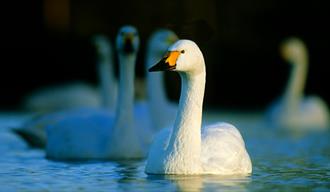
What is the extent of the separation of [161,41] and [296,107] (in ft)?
20.0

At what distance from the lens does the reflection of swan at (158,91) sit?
14469 mm

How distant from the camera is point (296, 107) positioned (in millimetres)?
20406

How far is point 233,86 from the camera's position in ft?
77.4

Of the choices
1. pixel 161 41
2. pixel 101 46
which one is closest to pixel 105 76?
pixel 101 46

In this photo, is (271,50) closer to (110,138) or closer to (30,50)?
(30,50)

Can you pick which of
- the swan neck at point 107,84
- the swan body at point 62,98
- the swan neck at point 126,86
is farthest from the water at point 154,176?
the swan body at point 62,98

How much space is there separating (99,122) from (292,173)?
→ 298 cm

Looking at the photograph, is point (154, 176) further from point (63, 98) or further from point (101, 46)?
point (63, 98)

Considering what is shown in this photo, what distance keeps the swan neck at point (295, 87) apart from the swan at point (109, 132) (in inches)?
320

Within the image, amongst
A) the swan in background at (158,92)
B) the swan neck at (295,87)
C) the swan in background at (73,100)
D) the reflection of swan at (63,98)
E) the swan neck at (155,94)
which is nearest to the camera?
the swan in background at (73,100)

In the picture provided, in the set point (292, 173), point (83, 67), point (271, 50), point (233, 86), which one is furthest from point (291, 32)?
point (292, 173)

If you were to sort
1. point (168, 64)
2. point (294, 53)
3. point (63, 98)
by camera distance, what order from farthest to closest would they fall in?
point (63, 98) → point (294, 53) → point (168, 64)

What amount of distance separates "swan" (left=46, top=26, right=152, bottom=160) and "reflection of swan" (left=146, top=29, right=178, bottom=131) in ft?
Answer: 5.58

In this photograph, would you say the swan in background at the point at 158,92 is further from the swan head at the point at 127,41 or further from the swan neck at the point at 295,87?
the swan neck at the point at 295,87
